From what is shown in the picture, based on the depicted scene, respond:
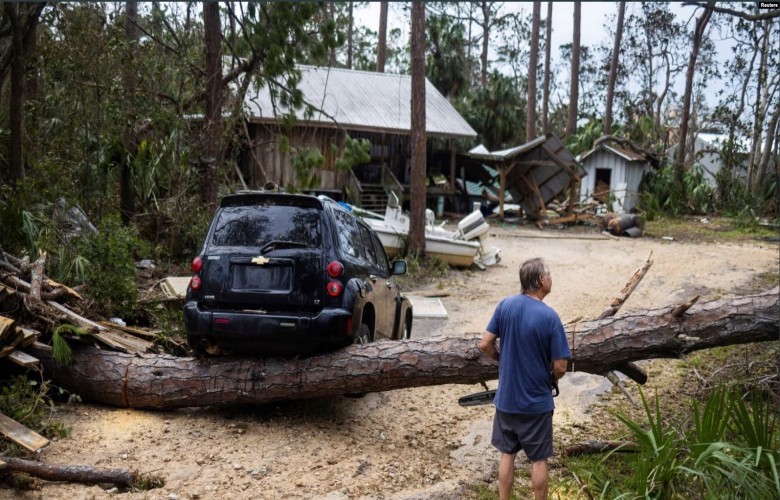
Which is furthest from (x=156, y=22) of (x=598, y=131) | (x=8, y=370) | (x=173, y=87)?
(x=598, y=131)

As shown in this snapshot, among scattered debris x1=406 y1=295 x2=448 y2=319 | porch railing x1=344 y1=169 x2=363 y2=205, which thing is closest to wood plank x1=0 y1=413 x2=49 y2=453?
scattered debris x1=406 y1=295 x2=448 y2=319

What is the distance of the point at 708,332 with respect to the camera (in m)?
6.40

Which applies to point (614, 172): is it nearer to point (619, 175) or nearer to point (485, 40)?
point (619, 175)

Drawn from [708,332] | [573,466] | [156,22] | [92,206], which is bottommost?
[573,466]

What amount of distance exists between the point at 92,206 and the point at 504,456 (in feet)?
32.5

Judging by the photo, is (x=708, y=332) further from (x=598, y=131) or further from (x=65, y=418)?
(x=598, y=131)

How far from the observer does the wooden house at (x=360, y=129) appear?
2355 cm

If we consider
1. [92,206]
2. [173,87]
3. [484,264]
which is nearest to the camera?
[92,206]

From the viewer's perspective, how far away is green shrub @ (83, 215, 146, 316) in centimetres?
840

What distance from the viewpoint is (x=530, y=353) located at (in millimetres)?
4750

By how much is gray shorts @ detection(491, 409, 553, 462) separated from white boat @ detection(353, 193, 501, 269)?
1202 cm

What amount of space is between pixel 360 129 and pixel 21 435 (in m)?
19.4

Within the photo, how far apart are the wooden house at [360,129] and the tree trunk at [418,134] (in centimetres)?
553

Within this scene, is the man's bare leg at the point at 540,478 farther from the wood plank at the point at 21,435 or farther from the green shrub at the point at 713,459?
the wood plank at the point at 21,435
